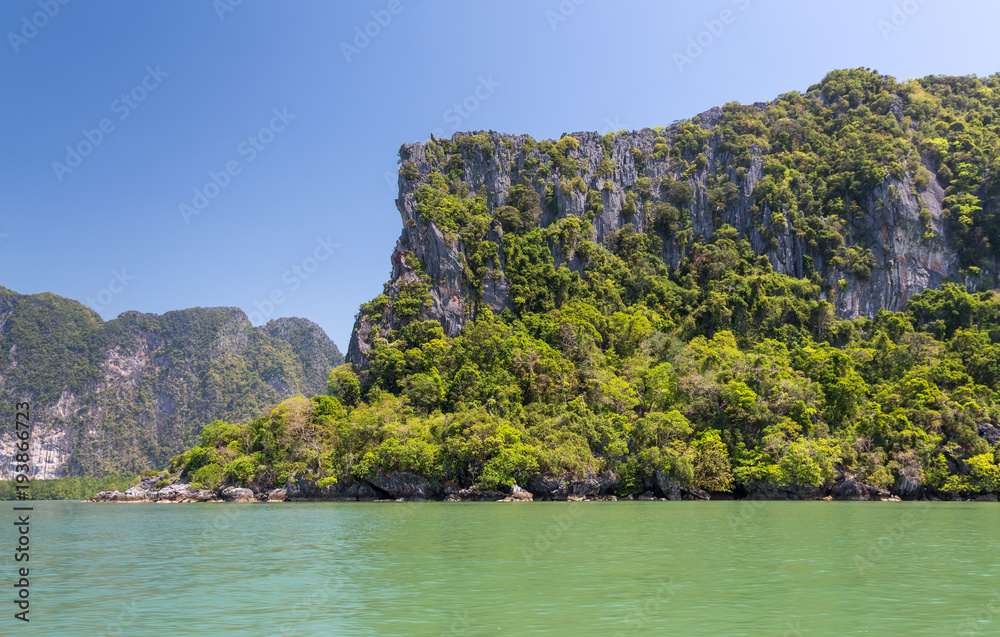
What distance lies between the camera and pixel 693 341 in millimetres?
67500

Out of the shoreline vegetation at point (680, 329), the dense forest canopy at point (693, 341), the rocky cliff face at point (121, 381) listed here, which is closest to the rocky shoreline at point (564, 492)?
the shoreline vegetation at point (680, 329)

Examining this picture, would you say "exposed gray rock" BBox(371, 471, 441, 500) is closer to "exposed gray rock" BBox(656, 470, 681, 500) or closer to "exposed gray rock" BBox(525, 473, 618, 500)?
"exposed gray rock" BBox(525, 473, 618, 500)

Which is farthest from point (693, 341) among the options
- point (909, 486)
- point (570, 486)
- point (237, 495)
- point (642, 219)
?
point (237, 495)

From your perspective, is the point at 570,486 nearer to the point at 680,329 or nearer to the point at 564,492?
the point at 564,492

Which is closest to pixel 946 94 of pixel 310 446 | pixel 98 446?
pixel 310 446

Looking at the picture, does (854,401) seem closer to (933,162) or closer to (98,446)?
(933,162)

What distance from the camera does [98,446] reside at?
499ft

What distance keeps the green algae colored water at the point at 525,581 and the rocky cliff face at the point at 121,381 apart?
5741 inches

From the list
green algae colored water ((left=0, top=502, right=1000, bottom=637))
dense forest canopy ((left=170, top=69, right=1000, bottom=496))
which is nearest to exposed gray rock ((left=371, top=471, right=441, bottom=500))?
dense forest canopy ((left=170, top=69, right=1000, bottom=496))

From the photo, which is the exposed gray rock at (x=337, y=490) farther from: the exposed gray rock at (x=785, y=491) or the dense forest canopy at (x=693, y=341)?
the exposed gray rock at (x=785, y=491)

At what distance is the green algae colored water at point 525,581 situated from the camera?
31.8 ft

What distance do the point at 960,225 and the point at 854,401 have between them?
3837 centimetres

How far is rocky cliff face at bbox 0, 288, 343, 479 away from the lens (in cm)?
15262

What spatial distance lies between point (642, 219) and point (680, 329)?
19.7 m
